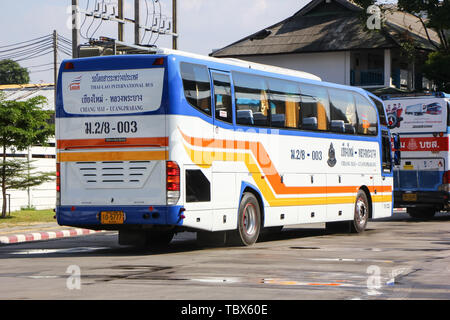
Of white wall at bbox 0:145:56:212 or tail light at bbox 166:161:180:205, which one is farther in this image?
white wall at bbox 0:145:56:212

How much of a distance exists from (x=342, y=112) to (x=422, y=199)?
6.86m

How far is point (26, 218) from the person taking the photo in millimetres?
26750

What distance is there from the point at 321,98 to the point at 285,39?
118ft

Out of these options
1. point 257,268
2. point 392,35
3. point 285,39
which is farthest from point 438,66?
point 257,268

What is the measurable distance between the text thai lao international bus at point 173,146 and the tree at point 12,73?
96683mm

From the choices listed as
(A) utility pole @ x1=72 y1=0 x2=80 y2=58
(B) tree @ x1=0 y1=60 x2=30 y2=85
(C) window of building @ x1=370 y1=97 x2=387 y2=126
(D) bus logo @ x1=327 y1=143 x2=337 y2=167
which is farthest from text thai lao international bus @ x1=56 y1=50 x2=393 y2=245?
(B) tree @ x1=0 y1=60 x2=30 y2=85

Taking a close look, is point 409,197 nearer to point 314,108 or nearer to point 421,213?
point 421,213

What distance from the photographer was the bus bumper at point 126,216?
50.0ft

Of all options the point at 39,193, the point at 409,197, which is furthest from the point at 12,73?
the point at 409,197

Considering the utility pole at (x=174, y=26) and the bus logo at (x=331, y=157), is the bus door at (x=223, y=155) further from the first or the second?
the utility pole at (x=174, y=26)

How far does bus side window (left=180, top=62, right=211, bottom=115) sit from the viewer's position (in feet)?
51.2

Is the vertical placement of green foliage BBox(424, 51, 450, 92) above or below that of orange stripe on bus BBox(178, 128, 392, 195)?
above

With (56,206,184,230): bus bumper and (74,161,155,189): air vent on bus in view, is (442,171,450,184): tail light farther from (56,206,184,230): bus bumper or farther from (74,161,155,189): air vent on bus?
(74,161,155,189): air vent on bus

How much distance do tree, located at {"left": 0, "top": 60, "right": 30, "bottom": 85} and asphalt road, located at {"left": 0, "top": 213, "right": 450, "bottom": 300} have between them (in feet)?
311
